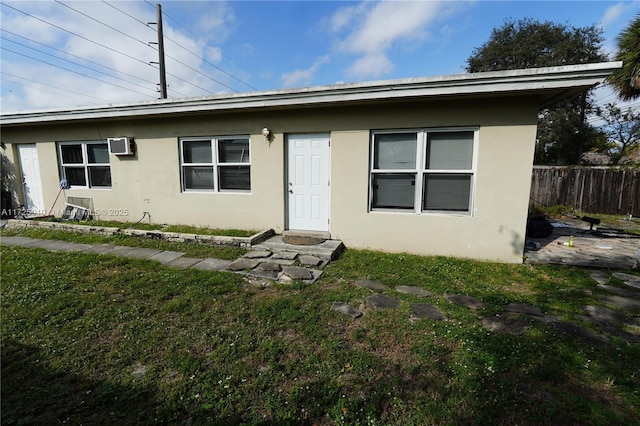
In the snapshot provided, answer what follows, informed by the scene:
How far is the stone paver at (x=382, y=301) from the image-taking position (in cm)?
333

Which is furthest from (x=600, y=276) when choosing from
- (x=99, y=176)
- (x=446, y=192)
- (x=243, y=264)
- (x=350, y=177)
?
(x=99, y=176)

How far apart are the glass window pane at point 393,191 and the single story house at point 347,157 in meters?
0.02

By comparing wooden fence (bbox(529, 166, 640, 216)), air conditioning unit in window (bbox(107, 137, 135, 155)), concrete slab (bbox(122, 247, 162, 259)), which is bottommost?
concrete slab (bbox(122, 247, 162, 259))

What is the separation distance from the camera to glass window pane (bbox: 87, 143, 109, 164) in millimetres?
7566

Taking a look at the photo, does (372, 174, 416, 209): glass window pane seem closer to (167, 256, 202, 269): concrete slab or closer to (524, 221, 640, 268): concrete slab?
(524, 221, 640, 268): concrete slab

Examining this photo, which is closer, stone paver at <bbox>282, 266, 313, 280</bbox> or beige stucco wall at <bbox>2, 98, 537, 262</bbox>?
stone paver at <bbox>282, 266, 313, 280</bbox>

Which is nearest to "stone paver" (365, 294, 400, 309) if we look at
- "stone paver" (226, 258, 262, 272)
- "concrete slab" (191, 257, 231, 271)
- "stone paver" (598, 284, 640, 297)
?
"stone paver" (226, 258, 262, 272)

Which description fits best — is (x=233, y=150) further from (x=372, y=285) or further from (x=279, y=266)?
(x=372, y=285)

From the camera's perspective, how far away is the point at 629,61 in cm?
789

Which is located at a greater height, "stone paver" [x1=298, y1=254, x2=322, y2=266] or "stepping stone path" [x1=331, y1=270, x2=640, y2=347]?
"stone paver" [x1=298, y1=254, x2=322, y2=266]

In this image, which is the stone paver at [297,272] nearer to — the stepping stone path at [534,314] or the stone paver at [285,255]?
the stone paver at [285,255]

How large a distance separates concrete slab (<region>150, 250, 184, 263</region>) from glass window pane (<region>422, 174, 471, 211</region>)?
440cm

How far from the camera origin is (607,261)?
4.71 m

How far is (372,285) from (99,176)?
7746 millimetres
